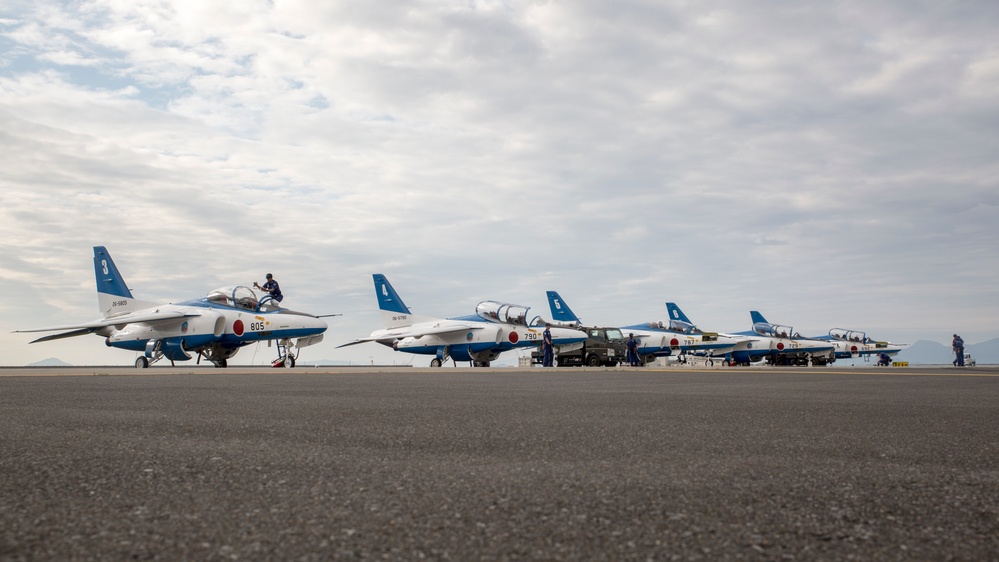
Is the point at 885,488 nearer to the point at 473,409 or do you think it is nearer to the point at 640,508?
the point at 640,508

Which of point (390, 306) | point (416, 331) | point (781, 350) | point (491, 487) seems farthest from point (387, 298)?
point (491, 487)

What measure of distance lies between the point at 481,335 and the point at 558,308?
14101 mm

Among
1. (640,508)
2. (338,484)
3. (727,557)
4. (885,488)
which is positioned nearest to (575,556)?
(727,557)

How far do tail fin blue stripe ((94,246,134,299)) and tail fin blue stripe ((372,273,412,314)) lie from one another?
1205cm

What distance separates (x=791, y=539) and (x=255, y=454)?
2.78 metres

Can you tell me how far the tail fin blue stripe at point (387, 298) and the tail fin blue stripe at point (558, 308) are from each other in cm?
1168

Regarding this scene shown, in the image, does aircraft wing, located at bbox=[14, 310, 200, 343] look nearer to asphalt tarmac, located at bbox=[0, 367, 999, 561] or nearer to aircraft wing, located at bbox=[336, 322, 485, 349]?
aircraft wing, located at bbox=[336, 322, 485, 349]

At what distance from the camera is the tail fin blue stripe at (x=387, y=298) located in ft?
122

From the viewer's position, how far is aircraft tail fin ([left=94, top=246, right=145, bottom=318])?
28422 millimetres

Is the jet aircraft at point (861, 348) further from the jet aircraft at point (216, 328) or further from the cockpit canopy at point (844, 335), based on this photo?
the jet aircraft at point (216, 328)

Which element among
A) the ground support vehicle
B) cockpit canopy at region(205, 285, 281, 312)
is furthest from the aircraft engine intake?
the ground support vehicle

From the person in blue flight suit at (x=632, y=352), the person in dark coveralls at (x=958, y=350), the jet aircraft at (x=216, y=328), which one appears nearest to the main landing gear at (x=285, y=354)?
the jet aircraft at (x=216, y=328)

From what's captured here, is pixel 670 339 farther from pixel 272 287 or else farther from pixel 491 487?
pixel 491 487

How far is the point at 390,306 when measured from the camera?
3731cm
